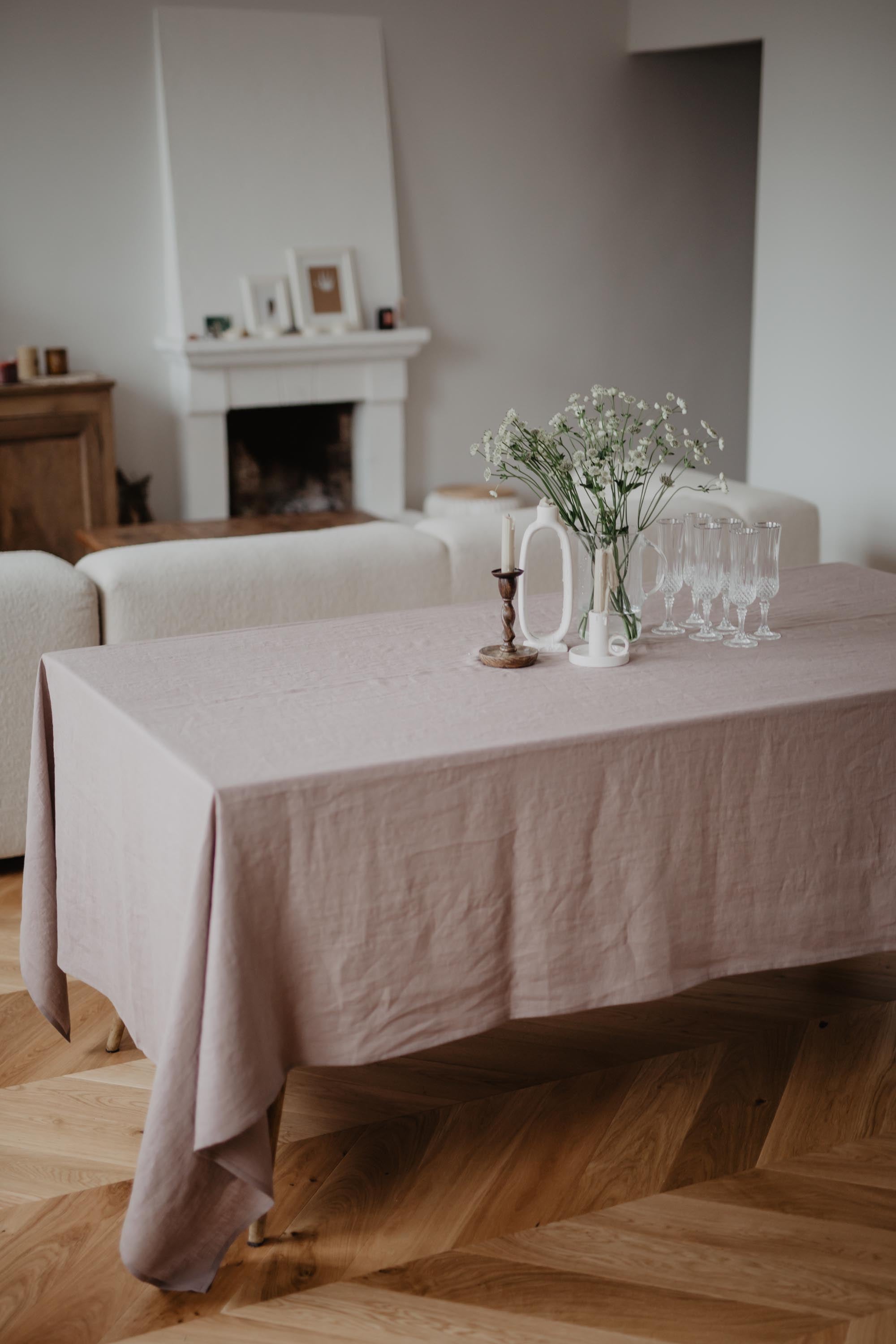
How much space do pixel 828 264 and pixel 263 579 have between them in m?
2.97

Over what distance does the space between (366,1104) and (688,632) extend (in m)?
1.02

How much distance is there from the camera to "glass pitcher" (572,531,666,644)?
2.35 metres

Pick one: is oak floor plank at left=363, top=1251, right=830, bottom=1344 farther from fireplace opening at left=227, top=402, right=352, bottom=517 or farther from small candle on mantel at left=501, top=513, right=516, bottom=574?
fireplace opening at left=227, top=402, right=352, bottom=517

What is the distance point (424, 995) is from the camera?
1.95m

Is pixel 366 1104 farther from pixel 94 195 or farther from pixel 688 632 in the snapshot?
pixel 94 195

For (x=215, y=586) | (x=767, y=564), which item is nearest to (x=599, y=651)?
(x=767, y=564)

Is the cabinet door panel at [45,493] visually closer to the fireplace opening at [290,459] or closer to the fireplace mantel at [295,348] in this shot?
the fireplace mantel at [295,348]

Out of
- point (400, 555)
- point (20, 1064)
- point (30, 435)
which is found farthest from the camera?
point (30, 435)

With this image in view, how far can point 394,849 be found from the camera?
1877 millimetres

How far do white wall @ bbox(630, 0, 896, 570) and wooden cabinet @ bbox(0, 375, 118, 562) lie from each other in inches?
105

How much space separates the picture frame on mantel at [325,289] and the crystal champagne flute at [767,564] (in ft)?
13.0

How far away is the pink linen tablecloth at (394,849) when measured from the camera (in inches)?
70.5

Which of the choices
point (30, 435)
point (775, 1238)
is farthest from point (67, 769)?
point (30, 435)

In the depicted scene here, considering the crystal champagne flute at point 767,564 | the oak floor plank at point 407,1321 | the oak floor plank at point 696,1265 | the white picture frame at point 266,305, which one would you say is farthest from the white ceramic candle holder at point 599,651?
the white picture frame at point 266,305
